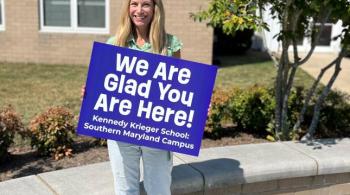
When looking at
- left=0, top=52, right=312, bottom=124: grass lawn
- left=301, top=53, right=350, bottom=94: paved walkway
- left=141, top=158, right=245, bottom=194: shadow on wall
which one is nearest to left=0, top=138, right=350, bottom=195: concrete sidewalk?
left=141, top=158, right=245, bottom=194: shadow on wall

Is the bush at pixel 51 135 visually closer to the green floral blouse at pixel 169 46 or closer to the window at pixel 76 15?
the green floral blouse at pixel 169 46

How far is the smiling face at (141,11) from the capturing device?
2.82 meters

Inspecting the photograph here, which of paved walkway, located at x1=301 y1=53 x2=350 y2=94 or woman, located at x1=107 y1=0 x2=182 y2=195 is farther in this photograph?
paved walkway, located at x1=301 y1=53 x2=350 y2=94

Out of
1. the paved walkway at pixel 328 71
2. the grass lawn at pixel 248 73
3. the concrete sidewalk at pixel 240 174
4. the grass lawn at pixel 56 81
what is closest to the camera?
the concrete sidewalk at pixel 240 174

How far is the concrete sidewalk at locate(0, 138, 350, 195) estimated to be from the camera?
127 inches

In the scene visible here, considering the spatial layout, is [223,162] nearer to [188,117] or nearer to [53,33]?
[188,117]

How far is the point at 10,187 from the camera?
3152 millimetres

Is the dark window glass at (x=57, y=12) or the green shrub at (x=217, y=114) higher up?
the dark window glass at (x=57, y=12)

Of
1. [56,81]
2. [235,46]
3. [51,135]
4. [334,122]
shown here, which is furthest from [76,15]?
[334,122]

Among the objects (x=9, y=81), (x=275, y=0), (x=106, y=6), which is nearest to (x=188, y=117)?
(x=275, y=0)

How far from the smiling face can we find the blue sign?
0.76ft

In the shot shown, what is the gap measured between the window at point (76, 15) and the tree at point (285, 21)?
674cm

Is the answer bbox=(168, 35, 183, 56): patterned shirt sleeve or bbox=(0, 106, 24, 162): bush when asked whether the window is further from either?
bbox=(168, 35, 183, 56): patterned shirt sleeve

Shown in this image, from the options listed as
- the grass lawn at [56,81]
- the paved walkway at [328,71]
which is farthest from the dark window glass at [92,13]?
the paved walkway at [328,71]
